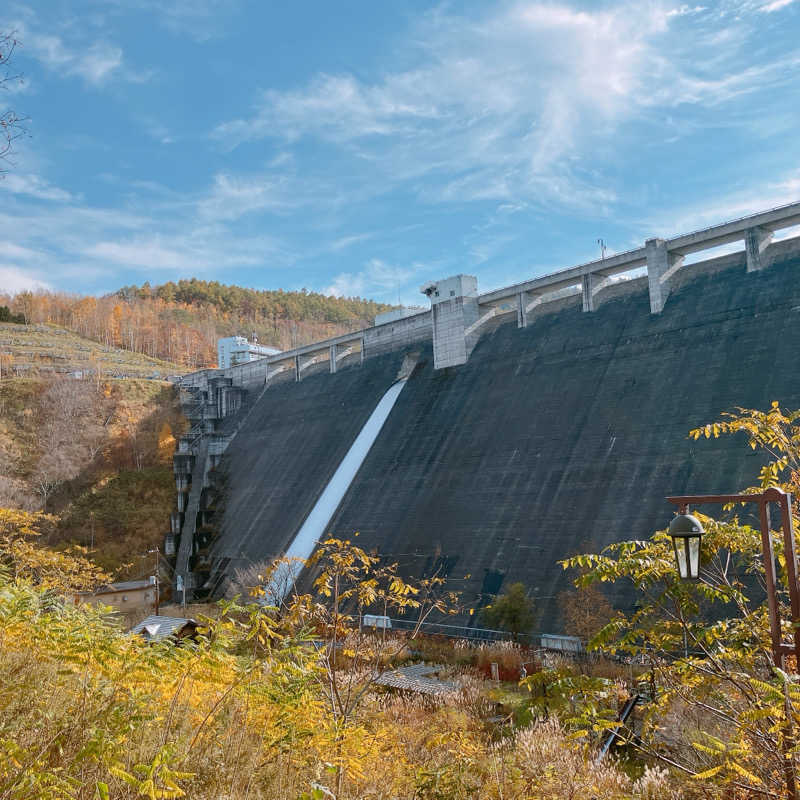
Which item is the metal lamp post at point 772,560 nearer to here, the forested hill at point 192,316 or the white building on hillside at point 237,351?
the white building on hillside at point 237,351

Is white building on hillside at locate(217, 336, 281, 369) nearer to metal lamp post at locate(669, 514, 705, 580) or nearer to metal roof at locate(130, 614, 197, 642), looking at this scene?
metal roof at locate(130, 614, 197, 642)

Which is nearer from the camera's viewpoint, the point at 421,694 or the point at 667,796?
the point at 667,796

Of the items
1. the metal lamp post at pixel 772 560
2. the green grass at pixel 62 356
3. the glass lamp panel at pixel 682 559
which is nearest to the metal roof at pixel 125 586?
the glass lamp panel at pixel 682 559

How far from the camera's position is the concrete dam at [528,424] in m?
18.0

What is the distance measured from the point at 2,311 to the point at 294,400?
51.6m

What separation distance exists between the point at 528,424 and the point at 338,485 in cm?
832

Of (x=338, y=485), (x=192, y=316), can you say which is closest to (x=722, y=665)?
(x=338, y=485)

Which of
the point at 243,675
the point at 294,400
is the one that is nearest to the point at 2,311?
the point at 294,400

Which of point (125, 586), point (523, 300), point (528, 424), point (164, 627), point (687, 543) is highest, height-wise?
point (523, 300)

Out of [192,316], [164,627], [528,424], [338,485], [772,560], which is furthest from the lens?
[192,316]

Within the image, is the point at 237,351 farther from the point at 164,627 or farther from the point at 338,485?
the point at 164,627

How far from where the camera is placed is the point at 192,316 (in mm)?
104500

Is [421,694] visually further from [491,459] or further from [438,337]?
[438,337]

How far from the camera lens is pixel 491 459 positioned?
73.9 ft
